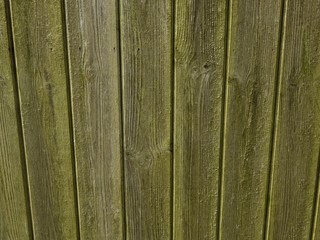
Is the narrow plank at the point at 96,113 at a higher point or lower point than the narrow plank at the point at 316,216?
higher

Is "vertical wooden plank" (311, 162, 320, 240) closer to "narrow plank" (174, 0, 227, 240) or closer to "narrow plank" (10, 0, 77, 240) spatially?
"narrow plank" (174, 0, 227, 240)

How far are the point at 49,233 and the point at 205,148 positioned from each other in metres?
0.59

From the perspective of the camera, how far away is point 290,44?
1.36 metres

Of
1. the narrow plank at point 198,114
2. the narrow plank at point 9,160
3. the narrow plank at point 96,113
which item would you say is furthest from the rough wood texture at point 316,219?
the narrow plank at point 9,160

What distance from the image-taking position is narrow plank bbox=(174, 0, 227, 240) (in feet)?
4.36

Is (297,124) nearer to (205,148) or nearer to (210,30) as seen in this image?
(205,148)

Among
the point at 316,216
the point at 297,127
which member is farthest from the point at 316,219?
the point at 297,127

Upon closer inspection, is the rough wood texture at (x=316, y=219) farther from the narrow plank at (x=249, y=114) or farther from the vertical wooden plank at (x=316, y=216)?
the narrow plank at (x=249, y=114)

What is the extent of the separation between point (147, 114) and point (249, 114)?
0.31 meters

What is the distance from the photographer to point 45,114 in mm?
1412

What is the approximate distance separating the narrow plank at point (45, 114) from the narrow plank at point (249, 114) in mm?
490

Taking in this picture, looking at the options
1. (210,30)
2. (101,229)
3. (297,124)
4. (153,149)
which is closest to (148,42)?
(210,30)

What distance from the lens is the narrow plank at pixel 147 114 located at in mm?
1325

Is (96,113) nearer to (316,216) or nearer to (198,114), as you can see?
(198,114)
